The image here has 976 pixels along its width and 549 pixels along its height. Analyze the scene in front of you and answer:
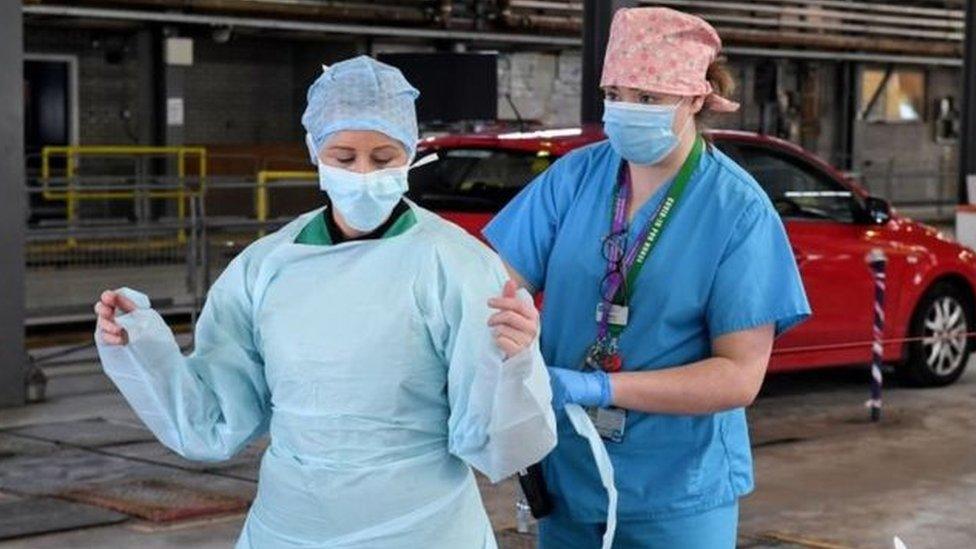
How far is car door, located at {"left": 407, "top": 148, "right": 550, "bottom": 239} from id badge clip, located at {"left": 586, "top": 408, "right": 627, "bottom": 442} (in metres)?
6.42

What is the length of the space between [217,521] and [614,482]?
4524 millimetres

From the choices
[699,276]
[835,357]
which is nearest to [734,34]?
[835,357]

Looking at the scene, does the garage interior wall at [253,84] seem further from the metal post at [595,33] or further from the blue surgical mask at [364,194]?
the blue surgical mask at [364,194]

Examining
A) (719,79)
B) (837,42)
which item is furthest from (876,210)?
(837,42)

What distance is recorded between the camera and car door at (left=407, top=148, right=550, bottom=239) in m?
10.4

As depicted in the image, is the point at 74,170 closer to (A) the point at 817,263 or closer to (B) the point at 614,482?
(A) the point at 817,263

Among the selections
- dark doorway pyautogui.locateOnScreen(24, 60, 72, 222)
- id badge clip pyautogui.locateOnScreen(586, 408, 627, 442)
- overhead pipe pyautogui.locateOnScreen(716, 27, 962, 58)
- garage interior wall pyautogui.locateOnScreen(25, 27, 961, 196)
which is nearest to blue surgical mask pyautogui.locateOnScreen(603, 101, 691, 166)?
id badge clip pyautogui.locateOnScreen(586, 408, 627, 442)

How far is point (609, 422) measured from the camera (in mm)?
3799

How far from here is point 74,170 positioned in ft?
72.0

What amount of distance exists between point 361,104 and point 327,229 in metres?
0.27

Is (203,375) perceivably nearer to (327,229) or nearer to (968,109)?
(327,229)

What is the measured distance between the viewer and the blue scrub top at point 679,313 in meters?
3.76

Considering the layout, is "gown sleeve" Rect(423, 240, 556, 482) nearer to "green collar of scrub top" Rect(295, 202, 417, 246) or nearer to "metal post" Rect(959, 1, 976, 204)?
"green collar of scrub top" Rect(295, 202, 417, 246)

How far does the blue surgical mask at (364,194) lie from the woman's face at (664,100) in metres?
0.70
